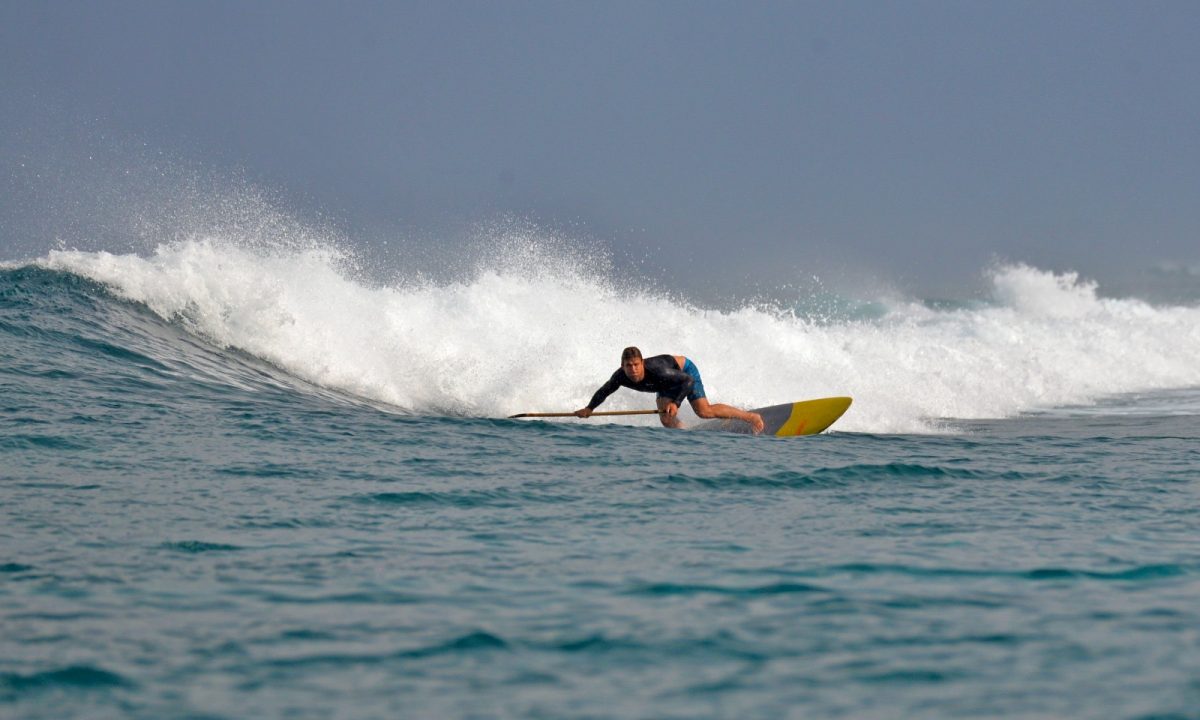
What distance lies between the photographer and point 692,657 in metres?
4.11

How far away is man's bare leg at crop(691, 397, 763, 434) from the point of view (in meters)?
12.1

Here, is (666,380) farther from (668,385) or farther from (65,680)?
(65,680)

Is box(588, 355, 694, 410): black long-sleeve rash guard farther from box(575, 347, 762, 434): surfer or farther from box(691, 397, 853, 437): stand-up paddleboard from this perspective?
box(691, 397, 853, 437): stand-up paddleboard

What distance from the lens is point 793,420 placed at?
12180mm

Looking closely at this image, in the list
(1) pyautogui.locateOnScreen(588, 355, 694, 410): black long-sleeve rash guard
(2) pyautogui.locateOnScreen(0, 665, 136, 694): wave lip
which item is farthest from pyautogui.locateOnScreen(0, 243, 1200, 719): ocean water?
(1) pyautogui.locateOnScreen(588, 355, 694, 410): black long-sleeve rash guard

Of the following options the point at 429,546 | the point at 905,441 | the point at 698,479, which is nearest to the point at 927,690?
the point at 429,546

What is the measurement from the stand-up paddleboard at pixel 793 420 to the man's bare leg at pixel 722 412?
0.05 m

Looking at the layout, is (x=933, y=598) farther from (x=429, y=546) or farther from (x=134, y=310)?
(x=134, y=310)

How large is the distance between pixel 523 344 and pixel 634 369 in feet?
16.6

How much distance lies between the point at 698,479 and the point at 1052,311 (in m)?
37.1

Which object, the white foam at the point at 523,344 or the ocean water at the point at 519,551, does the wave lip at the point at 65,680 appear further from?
the white foam at the point at 523,344

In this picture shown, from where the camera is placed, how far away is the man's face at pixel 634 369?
12.3 m

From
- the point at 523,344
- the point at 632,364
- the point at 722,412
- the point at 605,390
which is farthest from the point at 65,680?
the point at 523,344

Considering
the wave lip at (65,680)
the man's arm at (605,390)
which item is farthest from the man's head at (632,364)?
the wave lip at (65,680)
